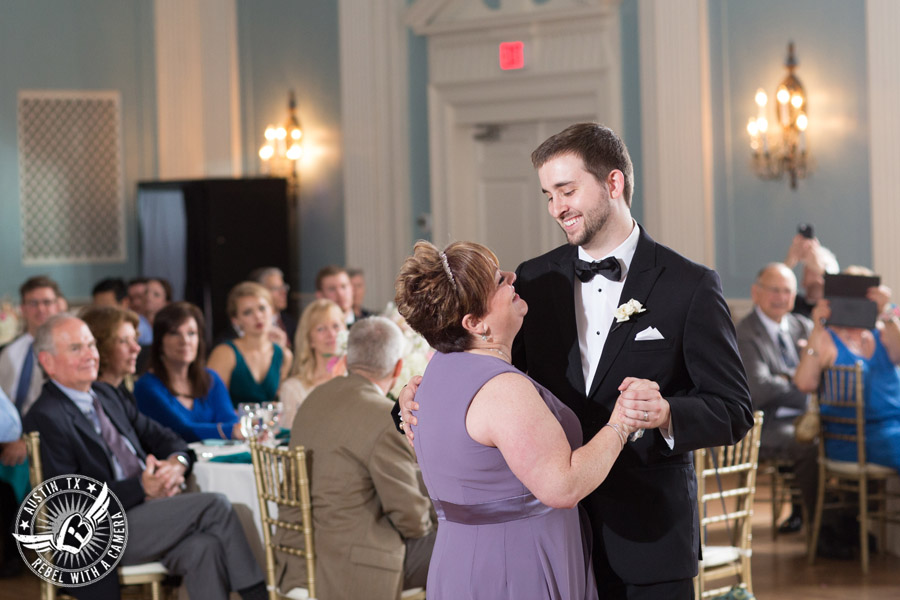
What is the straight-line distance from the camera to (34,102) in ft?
34.5

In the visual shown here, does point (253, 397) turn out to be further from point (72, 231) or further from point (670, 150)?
point (72, 231)

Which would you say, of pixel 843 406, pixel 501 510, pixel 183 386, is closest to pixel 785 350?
pixel 843 406

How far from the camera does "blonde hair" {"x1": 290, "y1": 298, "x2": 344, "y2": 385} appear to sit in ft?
18.2

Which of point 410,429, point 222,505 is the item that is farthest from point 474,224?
point 410,429

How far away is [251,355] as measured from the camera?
6.38 meters

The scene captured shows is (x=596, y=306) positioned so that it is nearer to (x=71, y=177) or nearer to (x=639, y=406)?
(x=639, y=406)

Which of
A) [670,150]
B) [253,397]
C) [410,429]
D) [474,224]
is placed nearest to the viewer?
[410,429]

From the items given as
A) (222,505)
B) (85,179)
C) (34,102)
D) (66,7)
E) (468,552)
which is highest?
(66,7)

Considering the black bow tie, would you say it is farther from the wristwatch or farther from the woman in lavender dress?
the wristwatch

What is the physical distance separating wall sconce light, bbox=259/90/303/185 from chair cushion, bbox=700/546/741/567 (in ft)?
22.1

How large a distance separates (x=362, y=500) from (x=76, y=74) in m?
8.08

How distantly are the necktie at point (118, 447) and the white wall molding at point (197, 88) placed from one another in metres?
6.59

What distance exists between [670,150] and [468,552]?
6.27 meters

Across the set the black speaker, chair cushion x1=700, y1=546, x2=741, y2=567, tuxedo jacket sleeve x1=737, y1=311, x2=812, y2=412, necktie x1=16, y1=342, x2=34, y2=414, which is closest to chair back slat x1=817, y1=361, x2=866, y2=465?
tuxedo jacket sleeve x1=737, y1=311, x2=812, y2=412
